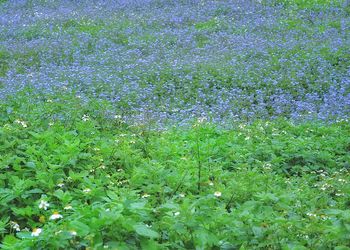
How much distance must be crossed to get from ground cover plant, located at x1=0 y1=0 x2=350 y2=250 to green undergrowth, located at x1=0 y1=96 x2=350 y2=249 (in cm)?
2

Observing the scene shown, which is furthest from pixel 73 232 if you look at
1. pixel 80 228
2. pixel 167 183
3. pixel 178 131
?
pixel 178 131

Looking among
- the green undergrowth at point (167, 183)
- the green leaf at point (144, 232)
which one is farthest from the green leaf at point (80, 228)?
the green leaf at point (144, 232)

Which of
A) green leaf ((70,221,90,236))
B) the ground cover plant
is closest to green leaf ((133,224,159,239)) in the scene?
the ground cover plant

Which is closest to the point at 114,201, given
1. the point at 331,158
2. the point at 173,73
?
the point at 331,158

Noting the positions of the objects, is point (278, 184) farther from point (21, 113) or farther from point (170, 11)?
point (170, 11)

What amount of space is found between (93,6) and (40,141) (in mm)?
13558

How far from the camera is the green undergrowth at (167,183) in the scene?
2977 mm

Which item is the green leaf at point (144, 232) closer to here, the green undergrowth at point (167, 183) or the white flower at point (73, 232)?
the green undergrowth at point (167, 183)

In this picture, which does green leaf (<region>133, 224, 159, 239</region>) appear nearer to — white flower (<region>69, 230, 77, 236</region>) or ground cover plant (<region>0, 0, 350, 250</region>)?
ground cover plant (<region>0, 0, 350, 250</region>)

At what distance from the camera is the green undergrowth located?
9.77ft

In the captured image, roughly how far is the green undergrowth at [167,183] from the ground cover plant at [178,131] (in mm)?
15

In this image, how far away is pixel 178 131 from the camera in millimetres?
6727

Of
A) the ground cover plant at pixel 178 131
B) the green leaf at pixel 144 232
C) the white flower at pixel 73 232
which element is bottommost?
the ground cover plant at pixel 178 131

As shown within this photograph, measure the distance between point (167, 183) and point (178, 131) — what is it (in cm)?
233
